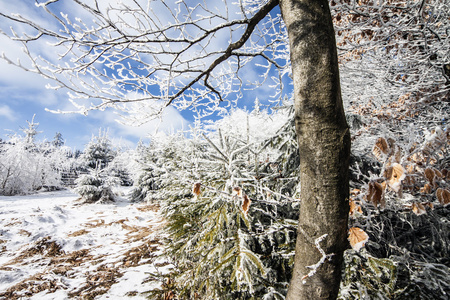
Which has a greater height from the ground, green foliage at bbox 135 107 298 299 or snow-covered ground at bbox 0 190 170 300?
green foliage at bbox 135 107 298 299

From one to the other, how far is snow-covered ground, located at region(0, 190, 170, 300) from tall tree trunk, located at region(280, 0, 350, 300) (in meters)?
2.43

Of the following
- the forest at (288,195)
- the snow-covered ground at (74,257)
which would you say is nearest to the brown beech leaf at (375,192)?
the forest at (288,195)

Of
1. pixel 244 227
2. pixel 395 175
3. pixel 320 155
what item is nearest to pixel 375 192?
pixel 395 175

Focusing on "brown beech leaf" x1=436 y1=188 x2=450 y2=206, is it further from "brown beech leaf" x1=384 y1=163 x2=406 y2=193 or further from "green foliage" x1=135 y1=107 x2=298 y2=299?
"green foliage" x1=135 y1=107 x2=298 y2=299

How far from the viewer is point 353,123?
2406 millimetres

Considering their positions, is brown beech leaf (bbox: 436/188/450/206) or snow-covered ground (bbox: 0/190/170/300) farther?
snow-covered ground (bbox: 0/190/170/300)

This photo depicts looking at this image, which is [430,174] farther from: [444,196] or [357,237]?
[357,237]

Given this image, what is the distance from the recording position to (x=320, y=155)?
1.08 metres

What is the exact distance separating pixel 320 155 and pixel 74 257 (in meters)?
6.14

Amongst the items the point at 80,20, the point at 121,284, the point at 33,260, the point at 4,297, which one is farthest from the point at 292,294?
the point at 33,260

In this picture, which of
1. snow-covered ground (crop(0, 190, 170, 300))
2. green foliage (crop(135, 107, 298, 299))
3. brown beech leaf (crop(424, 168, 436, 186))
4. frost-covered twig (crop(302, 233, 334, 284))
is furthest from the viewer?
snow-covered ground (crop(0, 190, 170, 300))

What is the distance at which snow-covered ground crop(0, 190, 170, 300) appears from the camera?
3.20 meters

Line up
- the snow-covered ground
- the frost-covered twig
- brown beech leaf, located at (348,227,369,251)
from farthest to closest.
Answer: the snow-covered ground
brown beech leaf, located at (348,227,369,251)
the frost-covered twig

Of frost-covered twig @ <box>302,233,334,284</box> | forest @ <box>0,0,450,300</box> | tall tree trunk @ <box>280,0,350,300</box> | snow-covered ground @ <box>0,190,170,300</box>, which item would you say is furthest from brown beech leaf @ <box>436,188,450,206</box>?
snow-covered ground @ <box>0,190,170,300</box>
